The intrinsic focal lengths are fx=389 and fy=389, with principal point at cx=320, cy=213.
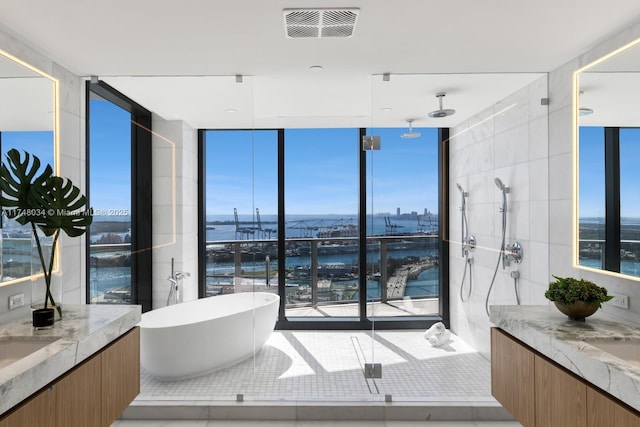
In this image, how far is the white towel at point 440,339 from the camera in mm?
3301

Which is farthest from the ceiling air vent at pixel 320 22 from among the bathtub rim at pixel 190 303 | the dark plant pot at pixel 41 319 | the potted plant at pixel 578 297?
the bathtub rim at pixel 190 303

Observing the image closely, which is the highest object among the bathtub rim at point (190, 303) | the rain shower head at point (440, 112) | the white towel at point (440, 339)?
the rain shower head at point (440, 112)

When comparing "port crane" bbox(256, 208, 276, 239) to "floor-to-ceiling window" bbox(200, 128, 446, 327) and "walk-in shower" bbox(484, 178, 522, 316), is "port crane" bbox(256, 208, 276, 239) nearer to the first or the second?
"floor-to-ceiling window" bbox(200, 128, 446, 327)

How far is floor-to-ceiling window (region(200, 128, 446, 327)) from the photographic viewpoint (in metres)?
3.23

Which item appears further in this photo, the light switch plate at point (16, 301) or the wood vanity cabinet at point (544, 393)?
the light switch plate at point (16, 301)

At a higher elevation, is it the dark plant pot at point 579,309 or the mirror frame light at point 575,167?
the mirror frame light at point 575,167

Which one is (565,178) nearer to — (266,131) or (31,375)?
(266,131)

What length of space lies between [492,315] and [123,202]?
286 cm

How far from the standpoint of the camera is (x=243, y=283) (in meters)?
3.43

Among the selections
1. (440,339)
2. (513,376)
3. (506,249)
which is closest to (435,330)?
(440,339)

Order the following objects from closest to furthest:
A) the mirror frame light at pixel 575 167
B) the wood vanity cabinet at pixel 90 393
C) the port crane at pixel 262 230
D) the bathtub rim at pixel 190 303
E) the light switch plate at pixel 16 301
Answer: the wood vanity cabinet at pixel 90 393, the light switch plate at pixel 16 301, the mirror frame light at pixel 575 167, the bathtub rim at pixel 190 303, the port crane at pixel 262 230

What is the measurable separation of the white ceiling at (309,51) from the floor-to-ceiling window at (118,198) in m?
0.20

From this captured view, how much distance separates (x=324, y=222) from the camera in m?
3.96

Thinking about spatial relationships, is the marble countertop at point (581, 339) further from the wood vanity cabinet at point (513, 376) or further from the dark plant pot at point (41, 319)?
the dark plant pot at point (41, 319)
